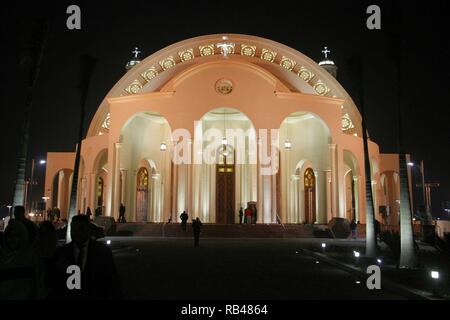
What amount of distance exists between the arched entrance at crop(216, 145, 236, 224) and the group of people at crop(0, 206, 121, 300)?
24563 millimetres

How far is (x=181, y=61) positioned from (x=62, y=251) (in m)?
28.4

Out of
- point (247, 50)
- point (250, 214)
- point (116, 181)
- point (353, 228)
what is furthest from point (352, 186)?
point (116, 181)

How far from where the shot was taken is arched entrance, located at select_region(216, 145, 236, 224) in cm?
2877

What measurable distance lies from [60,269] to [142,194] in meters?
27.5

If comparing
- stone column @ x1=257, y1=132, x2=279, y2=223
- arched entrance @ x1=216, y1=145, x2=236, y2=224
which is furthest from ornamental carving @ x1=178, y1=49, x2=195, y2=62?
stone column @ x1=257, y1=132, x2=279, y2=223

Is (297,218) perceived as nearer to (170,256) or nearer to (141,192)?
(141,192)

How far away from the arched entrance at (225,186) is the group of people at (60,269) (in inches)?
967

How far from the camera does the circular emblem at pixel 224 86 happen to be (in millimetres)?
26922

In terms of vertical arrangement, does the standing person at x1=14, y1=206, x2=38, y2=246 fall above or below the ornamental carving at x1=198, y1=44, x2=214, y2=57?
below

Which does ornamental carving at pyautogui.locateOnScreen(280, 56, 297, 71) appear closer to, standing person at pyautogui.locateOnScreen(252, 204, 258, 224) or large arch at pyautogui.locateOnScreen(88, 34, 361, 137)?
large arch at pyautogui.locateOnScreen(88, 34, 361, 137)

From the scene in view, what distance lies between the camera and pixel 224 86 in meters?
27.0

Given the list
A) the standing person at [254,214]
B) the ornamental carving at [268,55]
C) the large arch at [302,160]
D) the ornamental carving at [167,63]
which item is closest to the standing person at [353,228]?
the large arch at [302,160]

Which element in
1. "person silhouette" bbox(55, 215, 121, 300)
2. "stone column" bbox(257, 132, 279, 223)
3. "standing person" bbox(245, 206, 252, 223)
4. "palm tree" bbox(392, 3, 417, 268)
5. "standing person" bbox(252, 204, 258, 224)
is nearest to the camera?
"person silhouette" bbox(55, 215, 121, 300)
